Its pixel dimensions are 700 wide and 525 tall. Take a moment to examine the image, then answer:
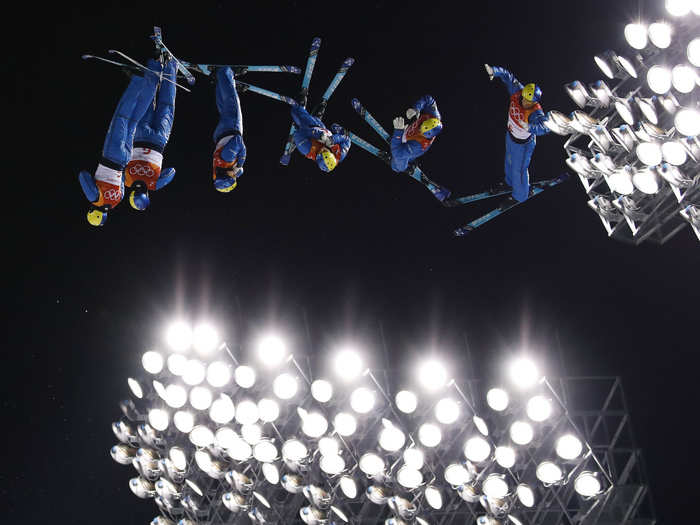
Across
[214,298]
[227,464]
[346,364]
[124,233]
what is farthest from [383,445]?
[124,233]

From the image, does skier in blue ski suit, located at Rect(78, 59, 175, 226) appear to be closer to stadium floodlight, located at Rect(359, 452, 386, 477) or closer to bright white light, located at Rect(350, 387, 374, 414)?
bright white light, located at Rect(350, 387, 374, 414)

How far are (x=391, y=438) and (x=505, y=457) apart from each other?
938 mm

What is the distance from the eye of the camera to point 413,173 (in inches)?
319

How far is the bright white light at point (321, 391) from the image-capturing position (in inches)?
319

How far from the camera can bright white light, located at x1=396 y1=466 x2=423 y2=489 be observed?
7906 mm

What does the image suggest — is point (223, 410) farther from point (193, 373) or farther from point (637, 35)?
point (637, 35)

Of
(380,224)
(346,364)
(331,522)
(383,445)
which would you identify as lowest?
(331,522)

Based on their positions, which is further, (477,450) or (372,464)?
(372,464)

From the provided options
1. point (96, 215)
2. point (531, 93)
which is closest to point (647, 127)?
point (531, 93)

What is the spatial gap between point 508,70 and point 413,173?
122 cm

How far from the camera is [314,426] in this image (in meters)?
8.08

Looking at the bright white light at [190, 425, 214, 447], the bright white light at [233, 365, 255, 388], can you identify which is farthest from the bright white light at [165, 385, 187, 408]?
the bright white light at [233, 365, 255, 388]

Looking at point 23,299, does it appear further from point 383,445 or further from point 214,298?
point 383,445

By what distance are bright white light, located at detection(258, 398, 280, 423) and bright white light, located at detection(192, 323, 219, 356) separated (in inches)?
26.4
